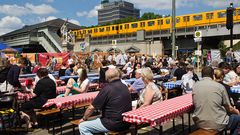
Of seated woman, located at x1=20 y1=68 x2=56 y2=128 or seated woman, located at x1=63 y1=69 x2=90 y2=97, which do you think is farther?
seated woman, located at x1=63 y1=69 x2=90 y2=97

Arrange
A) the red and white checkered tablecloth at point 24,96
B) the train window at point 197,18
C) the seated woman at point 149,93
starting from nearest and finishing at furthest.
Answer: the seated woman at point 149,93
the red and white checkered tablecloth at point 24,96
the train window at point 197,18

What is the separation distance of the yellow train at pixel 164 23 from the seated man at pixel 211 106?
3536 centimetres

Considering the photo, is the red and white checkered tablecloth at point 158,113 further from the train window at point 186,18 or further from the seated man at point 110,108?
the train window at point 186,18

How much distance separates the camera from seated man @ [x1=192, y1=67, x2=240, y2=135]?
3939 mm

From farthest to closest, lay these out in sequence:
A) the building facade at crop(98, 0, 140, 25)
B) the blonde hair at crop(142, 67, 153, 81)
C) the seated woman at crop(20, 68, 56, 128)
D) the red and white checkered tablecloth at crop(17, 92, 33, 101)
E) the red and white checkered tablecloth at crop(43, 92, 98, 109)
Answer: the building facade at crop(98, 0, 140, 25) → the red and white checkered tablecloth at crop(17, 92, 33, 101) → the seated woman at crop(20, 68, 56, 128) → the red and white checkered tablecloth at crop(43, 92, 98, 109) → the blonde hair at crop(142, 67, 153, 81)

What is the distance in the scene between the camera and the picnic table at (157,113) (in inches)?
148

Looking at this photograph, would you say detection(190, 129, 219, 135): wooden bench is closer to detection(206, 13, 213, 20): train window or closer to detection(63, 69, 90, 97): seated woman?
detection(63, 69, 90, 97): seated woman

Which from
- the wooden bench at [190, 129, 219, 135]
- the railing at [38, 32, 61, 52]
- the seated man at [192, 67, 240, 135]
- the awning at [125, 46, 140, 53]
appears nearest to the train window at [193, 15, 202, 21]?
the awning at [125, 46, 140, 53]

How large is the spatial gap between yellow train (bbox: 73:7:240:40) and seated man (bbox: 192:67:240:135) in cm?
3536

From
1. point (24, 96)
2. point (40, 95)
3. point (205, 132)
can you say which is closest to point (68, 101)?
point (40, 95)

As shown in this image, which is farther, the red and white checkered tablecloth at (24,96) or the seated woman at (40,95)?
the red and white checkered tablecloth at (24,96)

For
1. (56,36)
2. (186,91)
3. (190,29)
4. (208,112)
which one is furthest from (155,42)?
(208,112)

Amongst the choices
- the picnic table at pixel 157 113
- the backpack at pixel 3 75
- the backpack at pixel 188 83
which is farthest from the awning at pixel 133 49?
the picnic table at pixel 157 113

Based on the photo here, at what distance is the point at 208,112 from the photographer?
13.0 feet
